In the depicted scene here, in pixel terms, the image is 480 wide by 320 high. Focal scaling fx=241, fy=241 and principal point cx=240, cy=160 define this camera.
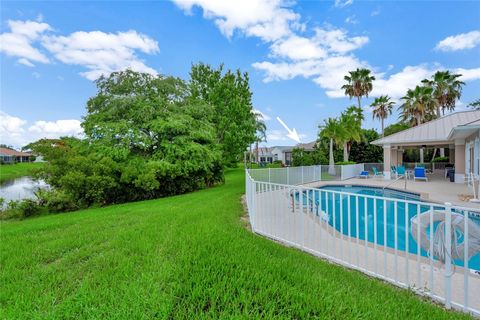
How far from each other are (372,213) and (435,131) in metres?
Result: 13.5

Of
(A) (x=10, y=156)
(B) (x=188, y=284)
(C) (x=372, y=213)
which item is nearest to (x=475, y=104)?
(C) (x=372, y=213)

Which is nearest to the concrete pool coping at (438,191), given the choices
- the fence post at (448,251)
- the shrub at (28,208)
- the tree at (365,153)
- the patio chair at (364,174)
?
the fence post at (448,251)

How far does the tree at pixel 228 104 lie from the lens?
16.3 metres

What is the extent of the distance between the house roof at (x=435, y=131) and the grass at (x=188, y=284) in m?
17.0

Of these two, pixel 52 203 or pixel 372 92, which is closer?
pixel 52 203

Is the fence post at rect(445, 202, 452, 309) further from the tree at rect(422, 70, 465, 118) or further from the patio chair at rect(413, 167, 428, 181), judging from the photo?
the tree at rect(422, 70, 465, 118)

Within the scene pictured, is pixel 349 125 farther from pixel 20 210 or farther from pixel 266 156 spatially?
pixel 266 156

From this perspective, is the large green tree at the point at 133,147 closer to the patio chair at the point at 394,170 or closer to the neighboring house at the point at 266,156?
the patio chair at the point at 394,170

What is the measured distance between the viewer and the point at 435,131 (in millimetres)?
16578

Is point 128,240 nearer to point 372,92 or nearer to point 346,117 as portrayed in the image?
point 346,117

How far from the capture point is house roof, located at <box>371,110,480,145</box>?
626 inches

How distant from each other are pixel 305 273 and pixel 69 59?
13.7 m

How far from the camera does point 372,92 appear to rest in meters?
30.8

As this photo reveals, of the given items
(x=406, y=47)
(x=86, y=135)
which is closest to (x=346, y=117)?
(x=406, y=47)
